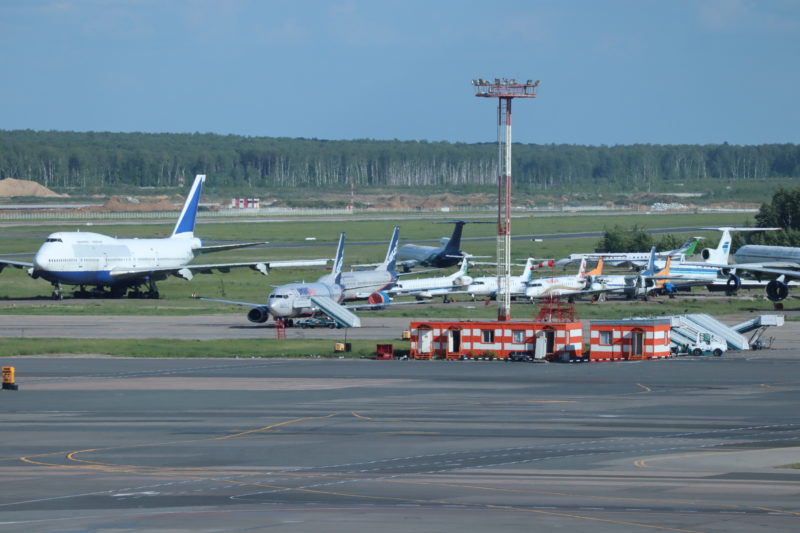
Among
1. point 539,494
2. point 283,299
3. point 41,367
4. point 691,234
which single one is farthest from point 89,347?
point 691,234

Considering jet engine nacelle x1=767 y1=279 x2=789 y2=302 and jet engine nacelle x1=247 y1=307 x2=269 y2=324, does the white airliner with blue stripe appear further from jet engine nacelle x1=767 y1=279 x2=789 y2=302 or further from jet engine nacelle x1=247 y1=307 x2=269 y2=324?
jet engine nacelle x1=767 y1=279 x2=789 y2=302

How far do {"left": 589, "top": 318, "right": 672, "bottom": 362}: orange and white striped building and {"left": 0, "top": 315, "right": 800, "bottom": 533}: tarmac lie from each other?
1509 mm

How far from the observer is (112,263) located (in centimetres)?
9525

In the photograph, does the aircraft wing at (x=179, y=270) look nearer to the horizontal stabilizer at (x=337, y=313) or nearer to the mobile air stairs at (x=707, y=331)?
the horizontal stabilizer at (x=337, y=313)

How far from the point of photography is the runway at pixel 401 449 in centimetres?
2597

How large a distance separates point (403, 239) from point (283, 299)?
99.5m

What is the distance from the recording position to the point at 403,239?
174125 millimetres

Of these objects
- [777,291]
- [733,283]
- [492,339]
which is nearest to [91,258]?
[492,339]

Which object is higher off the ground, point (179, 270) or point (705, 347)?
point (179, 270)

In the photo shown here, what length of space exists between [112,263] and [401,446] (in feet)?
210

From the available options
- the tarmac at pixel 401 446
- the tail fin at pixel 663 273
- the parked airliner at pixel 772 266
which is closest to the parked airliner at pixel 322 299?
the tarmac at pixel 401 446

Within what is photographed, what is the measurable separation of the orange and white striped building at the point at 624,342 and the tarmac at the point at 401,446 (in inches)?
59.4

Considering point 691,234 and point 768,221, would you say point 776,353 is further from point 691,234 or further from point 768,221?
point 691,234

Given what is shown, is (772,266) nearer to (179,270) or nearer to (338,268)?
(338,268)
